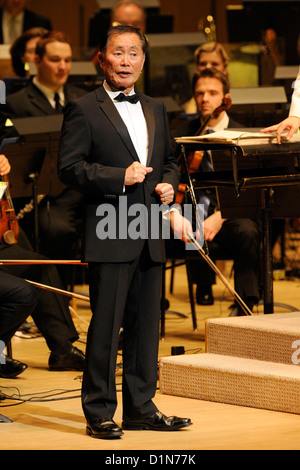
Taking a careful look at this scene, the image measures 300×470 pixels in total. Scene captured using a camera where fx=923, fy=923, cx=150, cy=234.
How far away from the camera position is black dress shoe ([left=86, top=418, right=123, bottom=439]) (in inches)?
125

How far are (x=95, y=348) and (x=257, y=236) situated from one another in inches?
84.3

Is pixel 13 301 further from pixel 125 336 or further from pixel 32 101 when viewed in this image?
pixel 32 101

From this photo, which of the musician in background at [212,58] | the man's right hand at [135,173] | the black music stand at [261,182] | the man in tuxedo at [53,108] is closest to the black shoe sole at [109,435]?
the man's right hand at [135,173]

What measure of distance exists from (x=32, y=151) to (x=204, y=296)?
1755 millimetres

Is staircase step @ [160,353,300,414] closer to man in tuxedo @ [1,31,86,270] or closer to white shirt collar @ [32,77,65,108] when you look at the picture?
man in tuxedo @ [1,31,86,270]

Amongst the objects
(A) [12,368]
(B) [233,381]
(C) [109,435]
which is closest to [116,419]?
(C) [109,435]

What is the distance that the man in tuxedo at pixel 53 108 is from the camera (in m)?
5.58

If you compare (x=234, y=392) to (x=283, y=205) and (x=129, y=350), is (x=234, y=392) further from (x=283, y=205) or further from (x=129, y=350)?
(x=283, y=205)

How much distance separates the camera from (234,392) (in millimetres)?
3791

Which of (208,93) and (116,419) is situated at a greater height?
(208,93)

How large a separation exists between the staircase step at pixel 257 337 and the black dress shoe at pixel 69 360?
2.19 feet

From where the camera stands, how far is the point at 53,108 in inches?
228

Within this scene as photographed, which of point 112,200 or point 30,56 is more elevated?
point 30,56

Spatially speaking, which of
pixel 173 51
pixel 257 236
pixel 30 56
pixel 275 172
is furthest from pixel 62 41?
pixel 275 172
